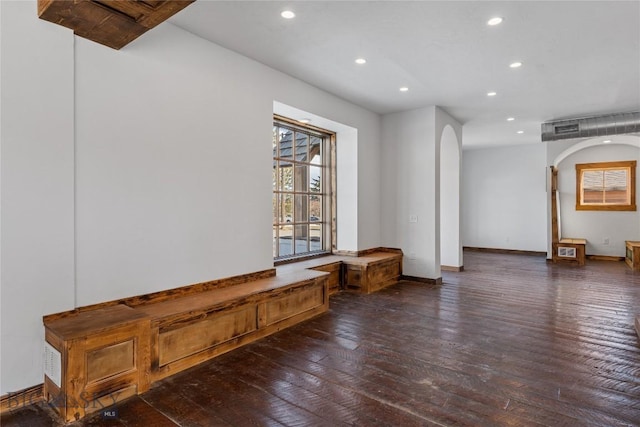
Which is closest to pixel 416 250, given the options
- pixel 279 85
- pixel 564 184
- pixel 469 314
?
pixel 469 314

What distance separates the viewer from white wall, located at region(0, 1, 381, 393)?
225cm

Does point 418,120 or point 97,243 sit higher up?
point 418,120

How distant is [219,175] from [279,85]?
147 centimetres

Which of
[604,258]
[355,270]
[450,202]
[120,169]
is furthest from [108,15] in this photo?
[604,258]

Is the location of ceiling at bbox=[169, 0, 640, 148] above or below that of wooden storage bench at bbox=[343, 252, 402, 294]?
above

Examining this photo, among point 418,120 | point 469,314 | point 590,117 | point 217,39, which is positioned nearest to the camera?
point 217,39

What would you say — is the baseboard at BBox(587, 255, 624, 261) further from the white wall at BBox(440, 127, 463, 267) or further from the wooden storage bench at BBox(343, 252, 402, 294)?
the wooden storage bench at BBox(343, 252, 402, 294)

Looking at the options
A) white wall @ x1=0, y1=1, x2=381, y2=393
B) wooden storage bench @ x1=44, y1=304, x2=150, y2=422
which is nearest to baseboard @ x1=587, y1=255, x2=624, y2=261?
white wall @ x1=0, y1=1, x2=381, y2=393

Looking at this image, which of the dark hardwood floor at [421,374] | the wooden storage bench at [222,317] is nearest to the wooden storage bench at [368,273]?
the dark hardwood floor at [421,374]

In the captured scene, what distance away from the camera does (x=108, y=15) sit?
2.27 meters

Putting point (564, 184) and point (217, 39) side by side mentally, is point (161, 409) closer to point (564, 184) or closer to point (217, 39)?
point (217, 39)

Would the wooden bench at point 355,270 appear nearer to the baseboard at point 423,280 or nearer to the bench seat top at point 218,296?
the baseboard at point 423,280

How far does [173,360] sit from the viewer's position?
2648 mm

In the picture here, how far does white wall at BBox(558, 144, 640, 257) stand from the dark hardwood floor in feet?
15.2
